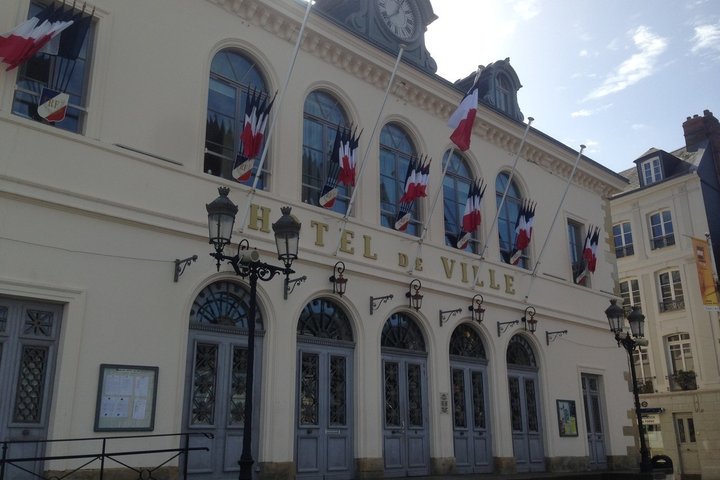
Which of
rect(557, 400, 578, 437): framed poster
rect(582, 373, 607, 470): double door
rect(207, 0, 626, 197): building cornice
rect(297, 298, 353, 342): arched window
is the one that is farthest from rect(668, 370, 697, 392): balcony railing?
rect(297, 298, 353, 342): arched window

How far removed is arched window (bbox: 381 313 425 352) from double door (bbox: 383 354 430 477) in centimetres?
26

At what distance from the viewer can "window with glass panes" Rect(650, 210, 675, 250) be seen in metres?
27.9

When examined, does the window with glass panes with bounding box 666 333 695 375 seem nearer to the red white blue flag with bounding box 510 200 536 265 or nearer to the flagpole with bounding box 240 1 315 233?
the red white blue flag with bounding box 510 200 536 265

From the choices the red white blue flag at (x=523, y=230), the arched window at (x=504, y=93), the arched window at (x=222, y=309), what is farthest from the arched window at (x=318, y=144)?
the arched window at (x=504, y=93)

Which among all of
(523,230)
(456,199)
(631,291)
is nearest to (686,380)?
(631,291)

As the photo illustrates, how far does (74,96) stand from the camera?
31.9 feet

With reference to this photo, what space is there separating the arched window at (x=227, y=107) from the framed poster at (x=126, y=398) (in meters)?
3.44

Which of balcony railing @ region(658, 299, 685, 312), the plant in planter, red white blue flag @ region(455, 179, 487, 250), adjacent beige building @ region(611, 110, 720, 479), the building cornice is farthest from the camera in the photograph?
balcony railing @ region(658, 299, 685, 312)

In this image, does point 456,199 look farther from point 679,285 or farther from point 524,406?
point 679,285

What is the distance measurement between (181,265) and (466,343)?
684 centimetres

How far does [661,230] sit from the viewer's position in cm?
2833

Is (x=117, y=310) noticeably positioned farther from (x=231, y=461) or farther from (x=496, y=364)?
(x=496, y=364)

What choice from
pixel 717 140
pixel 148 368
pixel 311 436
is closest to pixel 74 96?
pixel 148 368

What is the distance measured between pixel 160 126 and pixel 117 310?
2.89 m
